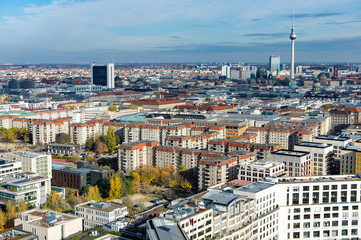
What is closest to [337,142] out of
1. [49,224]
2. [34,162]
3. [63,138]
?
[34,162]

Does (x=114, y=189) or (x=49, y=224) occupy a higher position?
(x=49, y=224)

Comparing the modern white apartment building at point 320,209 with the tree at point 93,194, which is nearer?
the modern white apartment building at point 320,209

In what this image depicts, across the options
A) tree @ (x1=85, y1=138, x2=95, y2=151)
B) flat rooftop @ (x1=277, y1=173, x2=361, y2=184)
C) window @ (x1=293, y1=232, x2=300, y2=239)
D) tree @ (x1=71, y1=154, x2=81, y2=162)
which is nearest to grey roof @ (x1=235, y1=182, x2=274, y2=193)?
flat rooftop @ (x1=277, y1=173, x2=361, y2=184)

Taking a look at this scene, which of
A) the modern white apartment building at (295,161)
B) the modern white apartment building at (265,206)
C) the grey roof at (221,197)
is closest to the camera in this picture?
the grey roof at (221,197)

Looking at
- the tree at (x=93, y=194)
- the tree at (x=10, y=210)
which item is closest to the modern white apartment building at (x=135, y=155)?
the tree at (x=93, y=194)

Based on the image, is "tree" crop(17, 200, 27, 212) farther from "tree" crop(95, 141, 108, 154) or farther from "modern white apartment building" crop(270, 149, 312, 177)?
"tree" crop(95, 141, 108, 154)

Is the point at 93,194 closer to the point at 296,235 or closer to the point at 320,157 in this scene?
the point at 296,235

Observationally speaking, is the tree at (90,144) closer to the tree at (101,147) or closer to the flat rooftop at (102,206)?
the tree at (101,147)
